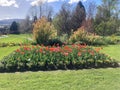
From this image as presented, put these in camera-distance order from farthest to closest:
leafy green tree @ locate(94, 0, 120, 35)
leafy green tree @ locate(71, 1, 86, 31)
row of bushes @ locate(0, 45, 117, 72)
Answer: leafy green tree @ locate(71, 1, 86, 31), leafy green tree @ locate(94, 0, 120, 35), row of bushes @ locate(0, 45, 117, 72)

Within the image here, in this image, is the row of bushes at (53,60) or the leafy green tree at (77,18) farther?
the leafy green tree at (77,18)

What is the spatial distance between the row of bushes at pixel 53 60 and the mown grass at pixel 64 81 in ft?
3.00

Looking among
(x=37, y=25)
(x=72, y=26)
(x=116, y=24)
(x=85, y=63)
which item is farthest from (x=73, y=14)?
(x=85, y=63)

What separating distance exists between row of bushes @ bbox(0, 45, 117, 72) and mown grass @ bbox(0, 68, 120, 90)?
3.00 feet

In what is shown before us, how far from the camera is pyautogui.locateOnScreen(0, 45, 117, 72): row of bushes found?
28.0 ft

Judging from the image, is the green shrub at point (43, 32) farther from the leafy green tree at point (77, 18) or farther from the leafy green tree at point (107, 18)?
the leafy green tree at point (77, 18)

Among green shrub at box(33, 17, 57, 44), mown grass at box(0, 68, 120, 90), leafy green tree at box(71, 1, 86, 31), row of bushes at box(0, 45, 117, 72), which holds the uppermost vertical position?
leafy green tree at box(71, 1, 86, 31)

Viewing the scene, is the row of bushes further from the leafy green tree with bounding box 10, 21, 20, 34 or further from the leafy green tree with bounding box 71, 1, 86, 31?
the leafy green tree with bounding box 10, 21, 20, 34

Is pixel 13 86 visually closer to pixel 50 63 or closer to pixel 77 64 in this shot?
pixel 50 63

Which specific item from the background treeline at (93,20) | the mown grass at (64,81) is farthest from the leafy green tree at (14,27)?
the mown grass at (64,81)

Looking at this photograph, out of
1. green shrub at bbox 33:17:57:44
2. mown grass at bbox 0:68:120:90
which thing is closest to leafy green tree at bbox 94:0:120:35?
green shrub at bbox 33:17:57:44

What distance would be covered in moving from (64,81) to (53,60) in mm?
2243

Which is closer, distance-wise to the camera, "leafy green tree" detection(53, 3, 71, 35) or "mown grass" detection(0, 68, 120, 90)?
"mown grass" detection(0, 68, 120, 90)

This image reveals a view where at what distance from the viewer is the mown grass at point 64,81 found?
6176 millimetres
